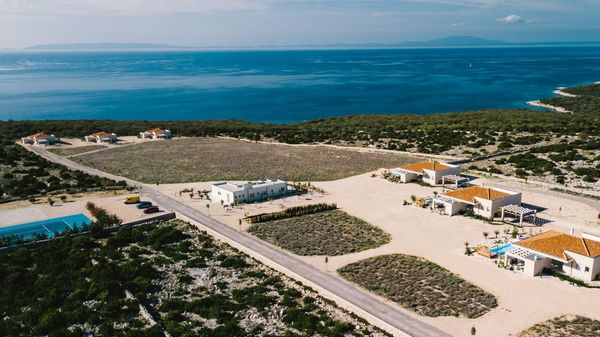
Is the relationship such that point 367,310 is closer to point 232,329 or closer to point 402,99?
point 232,329

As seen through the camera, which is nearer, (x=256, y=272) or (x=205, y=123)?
(x=256, y=272)

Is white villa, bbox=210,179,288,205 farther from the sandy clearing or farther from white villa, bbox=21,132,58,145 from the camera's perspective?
white villa, bbox=21,132,58,145

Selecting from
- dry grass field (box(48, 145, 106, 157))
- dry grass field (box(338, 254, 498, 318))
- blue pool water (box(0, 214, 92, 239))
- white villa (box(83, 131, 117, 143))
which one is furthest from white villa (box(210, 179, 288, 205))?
white villa (box(83, 131, 117, 143))

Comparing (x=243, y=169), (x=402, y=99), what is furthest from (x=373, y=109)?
(x=243, y=169)

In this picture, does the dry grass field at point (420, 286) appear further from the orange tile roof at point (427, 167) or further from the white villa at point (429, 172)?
the orange tile roof at point (427, 167)

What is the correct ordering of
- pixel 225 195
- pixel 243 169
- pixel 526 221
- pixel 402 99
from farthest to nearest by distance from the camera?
pixel 402 99 → pixel 243 169 → pixel 225 195 → pixel 526 221

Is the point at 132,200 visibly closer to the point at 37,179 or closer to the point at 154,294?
the point at 37,179

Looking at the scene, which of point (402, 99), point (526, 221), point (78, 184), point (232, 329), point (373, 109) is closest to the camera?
point (232, 329)
